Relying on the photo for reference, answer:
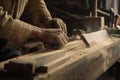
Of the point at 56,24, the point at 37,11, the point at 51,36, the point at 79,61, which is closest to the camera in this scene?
the point at 79,61

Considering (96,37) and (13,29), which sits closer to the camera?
(13,29)

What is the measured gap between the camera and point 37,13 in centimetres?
268

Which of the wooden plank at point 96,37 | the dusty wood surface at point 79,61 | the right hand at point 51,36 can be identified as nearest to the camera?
the dusty wood surface at point 79,61

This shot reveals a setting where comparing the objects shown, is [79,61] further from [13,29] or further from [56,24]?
[56,24]

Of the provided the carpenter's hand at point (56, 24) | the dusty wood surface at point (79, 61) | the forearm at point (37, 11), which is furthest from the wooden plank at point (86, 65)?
the forearm at point (37, 11)

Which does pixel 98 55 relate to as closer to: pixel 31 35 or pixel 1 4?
pixel 31 35

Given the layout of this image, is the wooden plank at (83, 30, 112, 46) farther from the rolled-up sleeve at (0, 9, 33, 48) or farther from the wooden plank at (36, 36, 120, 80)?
the rolled-up sleeve at (0, 9, 33, 48)

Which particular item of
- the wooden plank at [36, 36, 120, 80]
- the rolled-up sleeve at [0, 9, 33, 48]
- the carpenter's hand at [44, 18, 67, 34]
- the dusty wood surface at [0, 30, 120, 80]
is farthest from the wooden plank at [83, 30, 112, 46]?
the rolled-up sleeve at [0, 9, 33, 48]

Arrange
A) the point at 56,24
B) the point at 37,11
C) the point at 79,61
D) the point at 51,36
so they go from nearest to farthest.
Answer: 1. the point at 79,61
2. the point at 51,36
3. the point at 56,24
4. the point at 37,11

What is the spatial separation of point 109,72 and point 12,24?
2.77 metres

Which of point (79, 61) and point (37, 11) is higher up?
point (37, 11)

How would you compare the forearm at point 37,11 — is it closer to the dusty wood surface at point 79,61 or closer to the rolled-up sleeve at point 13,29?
the dusty wood surface at point 79,61

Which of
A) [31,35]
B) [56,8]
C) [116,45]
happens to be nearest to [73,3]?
[56,8]

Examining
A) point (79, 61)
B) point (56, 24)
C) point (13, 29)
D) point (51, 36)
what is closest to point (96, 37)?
point (56, 24)
